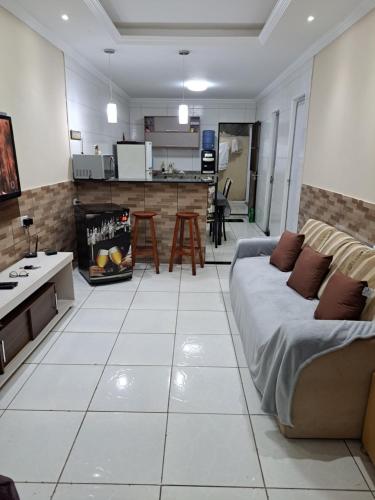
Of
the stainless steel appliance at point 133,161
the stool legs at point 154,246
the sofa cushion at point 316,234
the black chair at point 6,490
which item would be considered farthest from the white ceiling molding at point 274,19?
the black chair at point 6,490

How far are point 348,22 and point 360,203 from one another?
Answer: 5.21 ft

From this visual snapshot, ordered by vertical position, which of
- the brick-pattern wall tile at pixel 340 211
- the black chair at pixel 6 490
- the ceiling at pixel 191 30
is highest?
the ceiling at pixel 191 30

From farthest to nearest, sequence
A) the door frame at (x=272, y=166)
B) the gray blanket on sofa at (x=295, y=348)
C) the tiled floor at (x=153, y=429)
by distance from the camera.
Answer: the door frame at (x=272, y=166), the gray blanket on sofa at (x=295, y=348), the tiled floor at (x=153, y=429)

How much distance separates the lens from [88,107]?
474cm

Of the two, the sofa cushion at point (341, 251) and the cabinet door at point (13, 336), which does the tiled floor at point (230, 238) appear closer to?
the sofa cushion at point (341, 251)

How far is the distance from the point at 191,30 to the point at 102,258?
264 cm

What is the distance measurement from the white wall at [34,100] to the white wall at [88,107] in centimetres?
24

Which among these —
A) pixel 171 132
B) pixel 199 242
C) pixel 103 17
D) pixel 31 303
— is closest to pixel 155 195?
pixel 199 242

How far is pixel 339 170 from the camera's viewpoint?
3.06 meters

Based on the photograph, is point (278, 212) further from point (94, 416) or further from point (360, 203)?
point (94, 416)

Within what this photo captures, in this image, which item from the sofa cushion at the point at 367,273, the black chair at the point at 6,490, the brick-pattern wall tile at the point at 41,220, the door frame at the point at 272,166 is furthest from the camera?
the door frame at the point at 272,166

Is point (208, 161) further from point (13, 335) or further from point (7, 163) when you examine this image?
point (13, 335)

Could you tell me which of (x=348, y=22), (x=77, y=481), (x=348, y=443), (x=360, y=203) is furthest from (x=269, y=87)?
(x=77, y=481)

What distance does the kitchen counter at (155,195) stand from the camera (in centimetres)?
436
